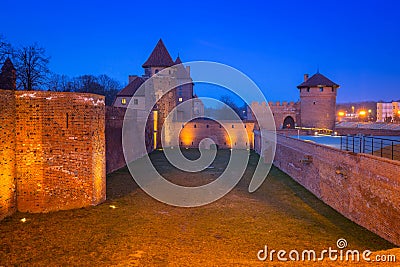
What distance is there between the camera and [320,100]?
3269cm

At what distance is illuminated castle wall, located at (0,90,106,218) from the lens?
369 inches

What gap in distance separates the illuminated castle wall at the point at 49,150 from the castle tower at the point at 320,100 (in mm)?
26753

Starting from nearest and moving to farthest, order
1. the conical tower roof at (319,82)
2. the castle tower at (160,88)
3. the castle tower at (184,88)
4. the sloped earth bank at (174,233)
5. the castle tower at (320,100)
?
the sloped earth bank at (174,233) → the castle tower at (160,88) → the conical tower roof at (319,82) → the castle tower at (320,100) → the castle tower at (184,88)

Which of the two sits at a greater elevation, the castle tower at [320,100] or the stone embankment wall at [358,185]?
the castle tower at [320,100]

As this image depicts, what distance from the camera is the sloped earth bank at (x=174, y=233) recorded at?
22.2 feet

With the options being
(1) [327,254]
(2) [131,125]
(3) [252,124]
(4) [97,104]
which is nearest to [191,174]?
(2) [131,125]

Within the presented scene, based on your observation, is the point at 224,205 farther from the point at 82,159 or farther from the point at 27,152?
the point at 27,152

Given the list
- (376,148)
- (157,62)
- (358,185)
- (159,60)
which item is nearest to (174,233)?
(358,185)

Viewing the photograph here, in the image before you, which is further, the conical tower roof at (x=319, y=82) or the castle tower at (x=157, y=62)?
the castle tower at (x=157, y=62)

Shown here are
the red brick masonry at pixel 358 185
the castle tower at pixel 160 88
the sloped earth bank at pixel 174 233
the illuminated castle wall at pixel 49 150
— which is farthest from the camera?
the castle tower at pixel 160 88

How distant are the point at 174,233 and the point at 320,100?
28148 mm

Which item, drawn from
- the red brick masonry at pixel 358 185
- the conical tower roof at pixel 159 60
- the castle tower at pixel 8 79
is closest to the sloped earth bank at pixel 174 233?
the red brick masonry at pixel 358 185

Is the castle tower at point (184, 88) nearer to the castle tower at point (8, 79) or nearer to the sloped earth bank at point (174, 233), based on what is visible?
the castle tower at point (8, 79)

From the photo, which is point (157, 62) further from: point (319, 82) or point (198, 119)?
point (319, 82)
